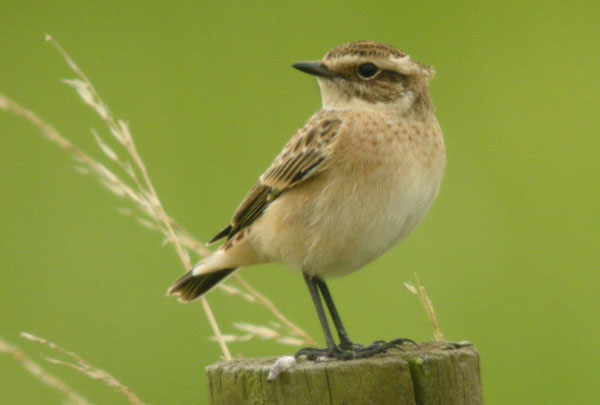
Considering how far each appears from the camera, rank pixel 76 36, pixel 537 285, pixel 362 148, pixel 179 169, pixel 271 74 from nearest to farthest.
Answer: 1. pixel 362 148
2. pixel 537 285
3. pixel 179 169
4. pixel 271 74
5. pixel 76 36

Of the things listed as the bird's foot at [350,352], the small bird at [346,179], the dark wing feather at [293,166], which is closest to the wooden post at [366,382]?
the bird's foot at [350,352]

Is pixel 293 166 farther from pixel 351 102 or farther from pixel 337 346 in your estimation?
pixel 337 346

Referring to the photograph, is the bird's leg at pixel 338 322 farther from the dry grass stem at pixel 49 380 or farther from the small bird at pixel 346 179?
the dry grass stem at pixel 49 380

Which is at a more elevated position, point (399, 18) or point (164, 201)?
point (399, 18)

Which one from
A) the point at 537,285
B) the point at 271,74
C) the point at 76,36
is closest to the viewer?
the point at 537,285

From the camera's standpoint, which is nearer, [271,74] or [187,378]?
[187,378]

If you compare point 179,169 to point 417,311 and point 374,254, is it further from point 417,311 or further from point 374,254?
point 374,254

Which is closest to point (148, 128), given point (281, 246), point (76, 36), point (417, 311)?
point (76, 36)

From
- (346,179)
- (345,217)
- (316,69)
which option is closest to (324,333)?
(345,217)
